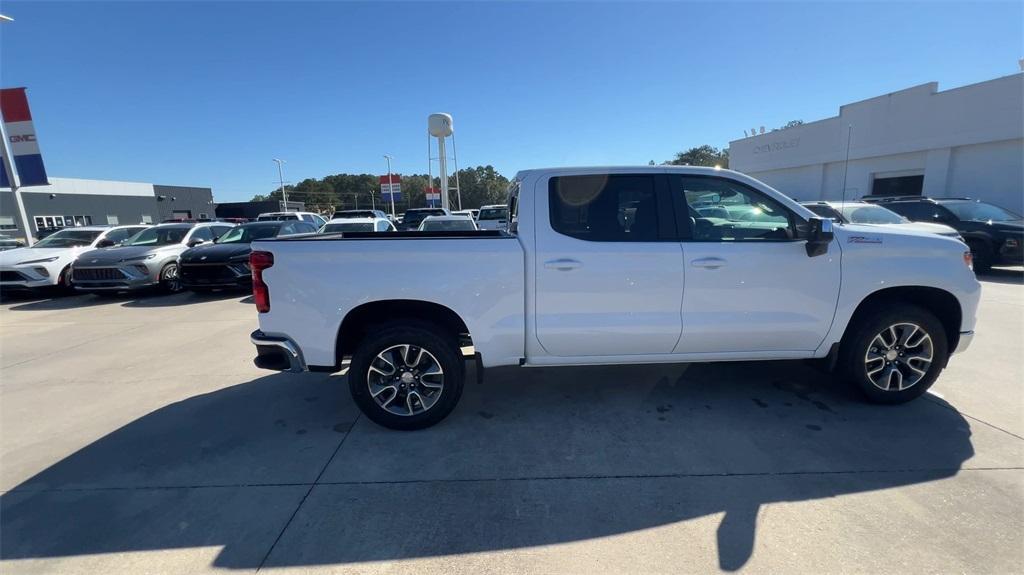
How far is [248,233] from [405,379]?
963cm

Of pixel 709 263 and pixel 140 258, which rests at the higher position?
pixel 709 263

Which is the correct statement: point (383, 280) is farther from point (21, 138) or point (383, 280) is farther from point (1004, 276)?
point (21, 138)

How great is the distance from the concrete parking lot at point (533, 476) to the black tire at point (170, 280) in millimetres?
5945

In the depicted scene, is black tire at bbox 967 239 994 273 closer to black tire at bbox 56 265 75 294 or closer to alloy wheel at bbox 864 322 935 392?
alloy wheel at bbox 864 322 935 392

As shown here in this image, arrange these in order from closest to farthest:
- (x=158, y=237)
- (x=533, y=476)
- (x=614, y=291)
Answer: (x=533, y=476), (x=614, y=291), (x=158, y=237)

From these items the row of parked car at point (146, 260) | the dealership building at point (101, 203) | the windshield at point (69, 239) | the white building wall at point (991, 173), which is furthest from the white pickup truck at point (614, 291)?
the dealership building at point (101, 203)

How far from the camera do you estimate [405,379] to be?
11.5 ft

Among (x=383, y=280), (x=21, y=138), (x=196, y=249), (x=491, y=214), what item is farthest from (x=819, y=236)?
(x=21, y=138)

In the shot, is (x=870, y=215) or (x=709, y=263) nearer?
(x=709, y=263)

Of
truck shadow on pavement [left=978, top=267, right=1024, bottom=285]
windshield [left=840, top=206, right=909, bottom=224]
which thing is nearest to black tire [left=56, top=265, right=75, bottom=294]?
windshield [left=840, top=206, right=909, bottom=224]

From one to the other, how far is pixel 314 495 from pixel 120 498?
1.22m

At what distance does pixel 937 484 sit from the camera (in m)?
2.74

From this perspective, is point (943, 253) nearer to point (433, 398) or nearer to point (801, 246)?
point (801, 246)

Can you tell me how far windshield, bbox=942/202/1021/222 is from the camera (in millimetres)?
10250
